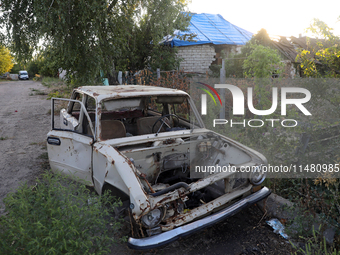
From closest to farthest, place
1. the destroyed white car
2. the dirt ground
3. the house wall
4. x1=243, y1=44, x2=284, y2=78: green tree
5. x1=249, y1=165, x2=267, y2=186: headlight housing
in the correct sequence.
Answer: the destroyed white car → the dirt ground → x1=249, y1=165, x2=267, y2=186: headlight housing → x1=243, y1=44, x2=284, y2=78: green tree → the house wall

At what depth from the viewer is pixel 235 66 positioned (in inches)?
594

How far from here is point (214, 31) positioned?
64.0ft

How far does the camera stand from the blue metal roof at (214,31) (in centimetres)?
1762

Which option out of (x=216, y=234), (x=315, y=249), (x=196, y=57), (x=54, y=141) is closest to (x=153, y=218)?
(x=216, y=234)

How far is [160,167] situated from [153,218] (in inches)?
38.9

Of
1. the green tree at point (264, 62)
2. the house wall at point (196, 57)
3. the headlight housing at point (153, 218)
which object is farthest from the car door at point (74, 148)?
the house wall at point (196, 57)

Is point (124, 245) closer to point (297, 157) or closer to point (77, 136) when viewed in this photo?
point (77, 136)

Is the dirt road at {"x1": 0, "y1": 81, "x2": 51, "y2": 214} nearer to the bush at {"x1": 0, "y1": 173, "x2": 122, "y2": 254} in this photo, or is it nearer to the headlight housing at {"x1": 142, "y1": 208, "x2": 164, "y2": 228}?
the bush at {"x1": 0, "y1": 173, "x2": 122, "y2": 254}

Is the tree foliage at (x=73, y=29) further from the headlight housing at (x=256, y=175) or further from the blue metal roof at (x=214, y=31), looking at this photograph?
the blue metal roof at (x=214, y=31)

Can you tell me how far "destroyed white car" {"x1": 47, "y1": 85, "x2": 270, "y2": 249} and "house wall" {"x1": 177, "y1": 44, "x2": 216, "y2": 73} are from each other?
1326cm

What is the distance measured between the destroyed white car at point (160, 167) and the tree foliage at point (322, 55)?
1.89 meters

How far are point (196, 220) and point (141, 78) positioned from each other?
286 inches

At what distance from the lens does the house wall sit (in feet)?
56.0

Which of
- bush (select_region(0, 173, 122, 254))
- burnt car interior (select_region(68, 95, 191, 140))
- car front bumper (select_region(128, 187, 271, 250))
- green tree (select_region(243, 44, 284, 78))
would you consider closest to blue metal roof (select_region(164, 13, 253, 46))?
green tree (select_region(243, 44, 284, 78))
